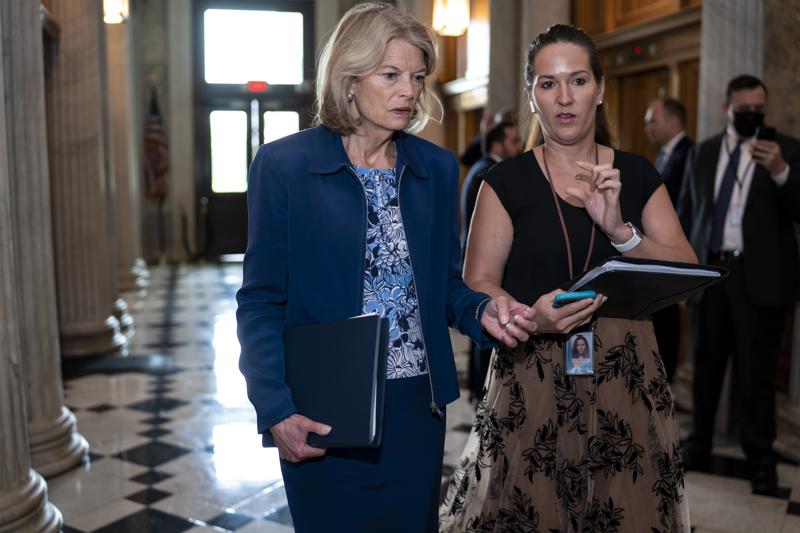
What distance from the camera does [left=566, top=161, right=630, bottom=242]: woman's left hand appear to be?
217 centimetres

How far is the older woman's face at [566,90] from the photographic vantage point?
90.4 inches

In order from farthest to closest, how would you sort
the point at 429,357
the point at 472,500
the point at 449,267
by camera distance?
the point at 472,500 → the point at 449,267 → the point at 429,357

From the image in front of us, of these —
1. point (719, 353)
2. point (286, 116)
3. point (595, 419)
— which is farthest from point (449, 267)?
point (286, 116)

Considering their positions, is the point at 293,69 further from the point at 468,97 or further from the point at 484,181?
the point at 484,181

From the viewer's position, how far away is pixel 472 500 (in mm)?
2305

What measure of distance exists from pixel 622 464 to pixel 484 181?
0.84 m

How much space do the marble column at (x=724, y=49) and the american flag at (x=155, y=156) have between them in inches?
530

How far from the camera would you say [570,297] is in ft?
A: 6.46

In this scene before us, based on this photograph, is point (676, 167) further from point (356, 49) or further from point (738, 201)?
point (356, 49)

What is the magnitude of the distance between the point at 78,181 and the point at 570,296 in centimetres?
638

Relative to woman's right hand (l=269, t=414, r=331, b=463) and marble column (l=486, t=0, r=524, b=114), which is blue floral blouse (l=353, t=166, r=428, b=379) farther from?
marble column (l=486, t=0, r=524, b=114)

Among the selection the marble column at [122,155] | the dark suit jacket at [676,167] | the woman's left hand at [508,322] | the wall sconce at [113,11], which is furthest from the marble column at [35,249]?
the marble column at [122,155]

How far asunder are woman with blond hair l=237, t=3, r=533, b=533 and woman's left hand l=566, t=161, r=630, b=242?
38cm

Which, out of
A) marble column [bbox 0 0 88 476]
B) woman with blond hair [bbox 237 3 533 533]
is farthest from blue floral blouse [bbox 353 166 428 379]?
marble column [bbox 0 0 88 476]
